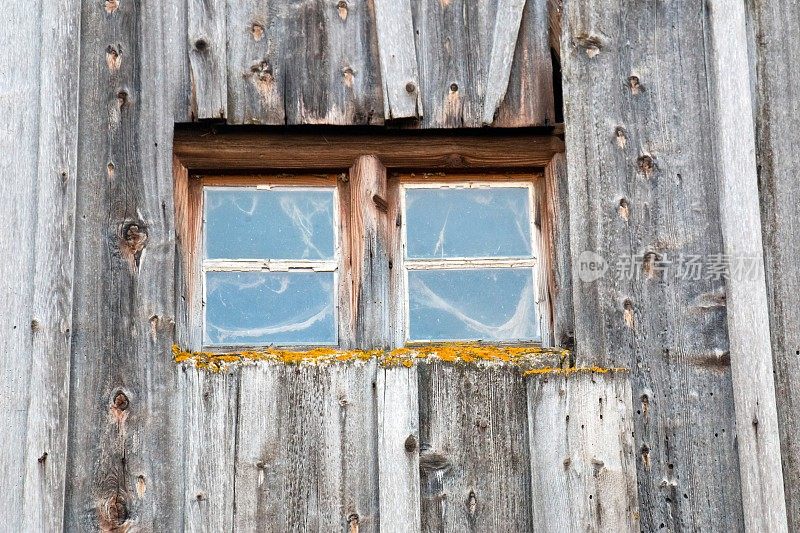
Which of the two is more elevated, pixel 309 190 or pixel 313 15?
pixel 313 15

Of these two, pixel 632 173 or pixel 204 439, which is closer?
pixel 204 439

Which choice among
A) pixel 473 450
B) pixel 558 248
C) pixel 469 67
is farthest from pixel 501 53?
pixel 473 450

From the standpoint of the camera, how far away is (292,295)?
361 cm

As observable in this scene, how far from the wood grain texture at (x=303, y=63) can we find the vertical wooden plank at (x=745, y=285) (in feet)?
4.11

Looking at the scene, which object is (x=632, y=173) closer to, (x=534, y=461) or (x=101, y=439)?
(x=534, y=461)

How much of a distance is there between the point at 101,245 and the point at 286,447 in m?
0.94

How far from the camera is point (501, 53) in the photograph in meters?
3.64

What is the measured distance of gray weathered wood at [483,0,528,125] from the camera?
3.62 metres

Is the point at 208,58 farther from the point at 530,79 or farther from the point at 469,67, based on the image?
the point at 530,79

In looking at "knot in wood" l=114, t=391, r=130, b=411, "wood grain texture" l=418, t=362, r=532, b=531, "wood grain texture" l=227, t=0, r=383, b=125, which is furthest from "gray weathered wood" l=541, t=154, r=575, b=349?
"knot in wood" l=114, t=391, r=130, b=411

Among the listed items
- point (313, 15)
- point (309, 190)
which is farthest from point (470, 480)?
point (313, 15)

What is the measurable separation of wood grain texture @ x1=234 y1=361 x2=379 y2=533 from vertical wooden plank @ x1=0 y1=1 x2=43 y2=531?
2.18 ft

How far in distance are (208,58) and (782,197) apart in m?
2.12

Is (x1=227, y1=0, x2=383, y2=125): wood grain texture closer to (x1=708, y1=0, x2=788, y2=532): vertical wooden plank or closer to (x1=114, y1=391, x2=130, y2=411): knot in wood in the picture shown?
(x1=114, y1=391, x2=130, y2=411): knot in wood
